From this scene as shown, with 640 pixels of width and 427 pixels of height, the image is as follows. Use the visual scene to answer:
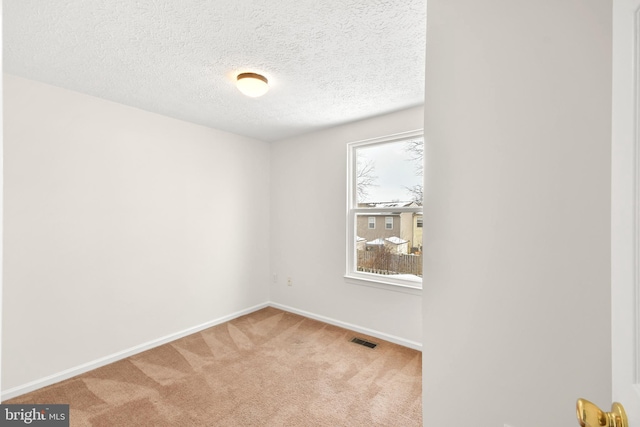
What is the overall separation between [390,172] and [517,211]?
2.23 metres

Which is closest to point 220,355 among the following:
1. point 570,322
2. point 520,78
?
point 570,322

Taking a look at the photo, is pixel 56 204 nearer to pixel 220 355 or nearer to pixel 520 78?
pixel 220 355

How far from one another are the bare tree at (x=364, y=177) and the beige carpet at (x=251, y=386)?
65.2 inches

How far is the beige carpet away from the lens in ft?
6.52

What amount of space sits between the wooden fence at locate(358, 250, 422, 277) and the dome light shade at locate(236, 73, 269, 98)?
211cm

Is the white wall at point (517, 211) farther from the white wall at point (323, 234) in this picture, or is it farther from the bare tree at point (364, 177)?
the bare tree at point (364, 177)

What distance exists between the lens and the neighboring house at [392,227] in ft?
10.2

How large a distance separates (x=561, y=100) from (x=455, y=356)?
1044 mm

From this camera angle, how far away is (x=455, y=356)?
1.21 m

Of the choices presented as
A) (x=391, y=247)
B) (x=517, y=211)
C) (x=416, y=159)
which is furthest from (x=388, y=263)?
(x=517, y=211)

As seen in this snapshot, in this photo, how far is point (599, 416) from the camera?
65 cm

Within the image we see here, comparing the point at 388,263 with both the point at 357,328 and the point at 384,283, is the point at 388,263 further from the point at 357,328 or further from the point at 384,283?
the point at 357,328

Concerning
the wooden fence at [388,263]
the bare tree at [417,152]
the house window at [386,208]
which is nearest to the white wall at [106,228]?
the house window at [386,208]

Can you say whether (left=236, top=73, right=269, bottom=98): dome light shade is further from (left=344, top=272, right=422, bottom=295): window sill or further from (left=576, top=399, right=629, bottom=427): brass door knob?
(left=576, top=399, right=629, bottom=427): brass door knob
